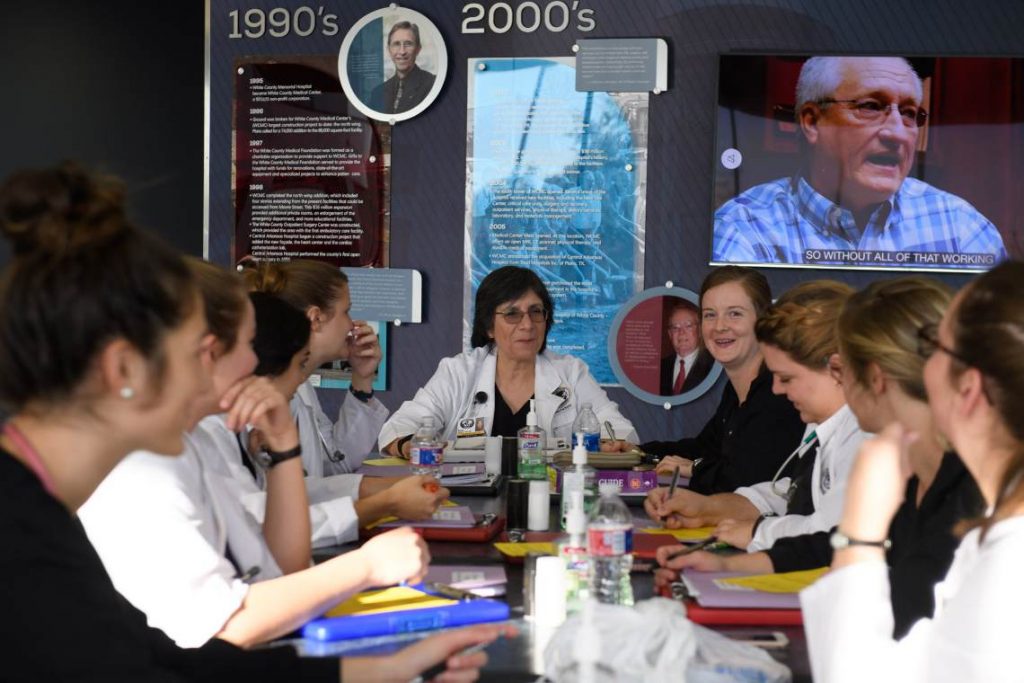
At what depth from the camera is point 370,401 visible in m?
4.50

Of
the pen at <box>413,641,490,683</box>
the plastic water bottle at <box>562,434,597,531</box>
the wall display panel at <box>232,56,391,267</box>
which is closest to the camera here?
the pen at <box>413,641,490,683</box>

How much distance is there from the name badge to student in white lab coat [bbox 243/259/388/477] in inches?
13.5

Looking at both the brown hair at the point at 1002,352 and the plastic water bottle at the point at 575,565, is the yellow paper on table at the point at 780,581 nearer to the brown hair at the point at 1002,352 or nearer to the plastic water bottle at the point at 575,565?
the plastic water bottle at the point at 575,565

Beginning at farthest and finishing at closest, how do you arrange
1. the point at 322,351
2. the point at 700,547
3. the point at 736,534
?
the point at 322,351
the point at 736,534
the point at 700,547

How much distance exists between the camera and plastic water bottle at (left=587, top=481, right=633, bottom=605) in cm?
229

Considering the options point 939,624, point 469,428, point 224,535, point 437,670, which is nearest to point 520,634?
point 437,670

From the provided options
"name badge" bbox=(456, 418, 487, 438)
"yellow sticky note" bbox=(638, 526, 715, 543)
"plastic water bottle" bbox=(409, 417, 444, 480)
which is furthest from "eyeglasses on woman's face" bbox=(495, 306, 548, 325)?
"yellow sticky note" bbox=(638, 526, 715, 543)

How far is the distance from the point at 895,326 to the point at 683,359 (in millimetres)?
3372

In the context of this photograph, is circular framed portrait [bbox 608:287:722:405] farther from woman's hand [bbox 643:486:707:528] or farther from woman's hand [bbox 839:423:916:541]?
woman's hand [bbox 839:423:916:541]

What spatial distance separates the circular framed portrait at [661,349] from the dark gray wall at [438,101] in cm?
8

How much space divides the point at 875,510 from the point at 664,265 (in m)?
3.97

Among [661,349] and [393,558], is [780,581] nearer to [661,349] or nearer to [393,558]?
[393,558]

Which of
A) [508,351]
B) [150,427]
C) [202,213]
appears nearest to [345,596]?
[150,427]

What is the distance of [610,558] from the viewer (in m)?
2.32
